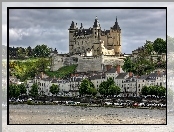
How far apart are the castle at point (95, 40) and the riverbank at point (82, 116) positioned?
70 cm

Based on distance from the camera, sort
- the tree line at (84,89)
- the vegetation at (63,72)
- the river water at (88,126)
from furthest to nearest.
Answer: the vegetation at (63,72) < the tree line at (84,89) < the river water at (88,126)

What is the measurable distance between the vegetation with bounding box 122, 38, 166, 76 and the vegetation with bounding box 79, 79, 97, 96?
1.46 feet

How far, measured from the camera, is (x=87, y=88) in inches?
453

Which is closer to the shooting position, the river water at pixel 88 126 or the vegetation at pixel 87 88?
the river water at pixel 88 126

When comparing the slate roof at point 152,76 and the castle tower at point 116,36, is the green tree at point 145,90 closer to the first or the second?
the slate roof at point 152,76

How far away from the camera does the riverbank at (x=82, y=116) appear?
37.6 feet

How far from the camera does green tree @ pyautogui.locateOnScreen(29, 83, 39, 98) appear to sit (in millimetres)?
11555

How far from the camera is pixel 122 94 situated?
11.6 meters

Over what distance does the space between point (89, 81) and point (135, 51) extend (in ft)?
2.19

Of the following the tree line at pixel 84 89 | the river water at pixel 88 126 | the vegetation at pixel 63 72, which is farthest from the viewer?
the vegetation at pixel 63 72

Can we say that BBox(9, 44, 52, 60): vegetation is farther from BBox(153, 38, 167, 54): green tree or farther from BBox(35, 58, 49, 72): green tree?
BBox(153, 38, 167, 54): green tree

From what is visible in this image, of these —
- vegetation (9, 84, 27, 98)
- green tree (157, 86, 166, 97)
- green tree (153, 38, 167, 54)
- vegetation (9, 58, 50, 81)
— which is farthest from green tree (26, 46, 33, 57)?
green tree (157, 86, 166, 97)

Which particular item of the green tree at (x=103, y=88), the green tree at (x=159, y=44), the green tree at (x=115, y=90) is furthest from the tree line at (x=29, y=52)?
the green tree at (x=159, y=44)

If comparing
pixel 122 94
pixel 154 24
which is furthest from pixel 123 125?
pixel 154 24
